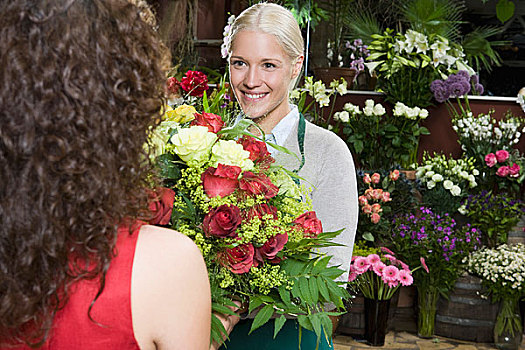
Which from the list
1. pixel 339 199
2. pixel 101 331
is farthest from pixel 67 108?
pixel 339 199

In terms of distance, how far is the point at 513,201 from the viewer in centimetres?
A: 415

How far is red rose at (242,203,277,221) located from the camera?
1.17 m

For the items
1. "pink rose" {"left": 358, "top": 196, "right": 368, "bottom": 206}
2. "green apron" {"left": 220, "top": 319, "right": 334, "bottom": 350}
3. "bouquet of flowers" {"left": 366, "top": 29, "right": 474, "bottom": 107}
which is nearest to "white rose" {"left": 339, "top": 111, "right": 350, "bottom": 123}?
"bouquet of flowers" {"left": 366, "top": 29, "right": 474, "bottom": 107}

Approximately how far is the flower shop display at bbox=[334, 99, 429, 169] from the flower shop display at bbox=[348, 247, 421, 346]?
0.80m

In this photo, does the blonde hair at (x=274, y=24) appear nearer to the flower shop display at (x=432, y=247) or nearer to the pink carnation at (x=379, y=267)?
the pink carnation at (x=379, y=267)

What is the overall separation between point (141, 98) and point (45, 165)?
151mm

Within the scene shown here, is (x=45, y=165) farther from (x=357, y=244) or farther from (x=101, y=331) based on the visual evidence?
(x=357, y=244)

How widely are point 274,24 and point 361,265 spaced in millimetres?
2463

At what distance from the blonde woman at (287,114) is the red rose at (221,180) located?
403 mm

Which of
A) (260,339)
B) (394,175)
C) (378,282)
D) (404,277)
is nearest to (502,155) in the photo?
(394,175)

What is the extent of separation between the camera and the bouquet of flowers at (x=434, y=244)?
3.98m

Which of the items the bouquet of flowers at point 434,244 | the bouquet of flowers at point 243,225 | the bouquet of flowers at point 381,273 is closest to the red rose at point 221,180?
the bouquet of flowers at point 243,225

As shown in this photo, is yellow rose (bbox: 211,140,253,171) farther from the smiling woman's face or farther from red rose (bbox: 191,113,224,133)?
the smiling woman's face

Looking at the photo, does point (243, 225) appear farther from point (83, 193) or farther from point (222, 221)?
point (83, 193)
